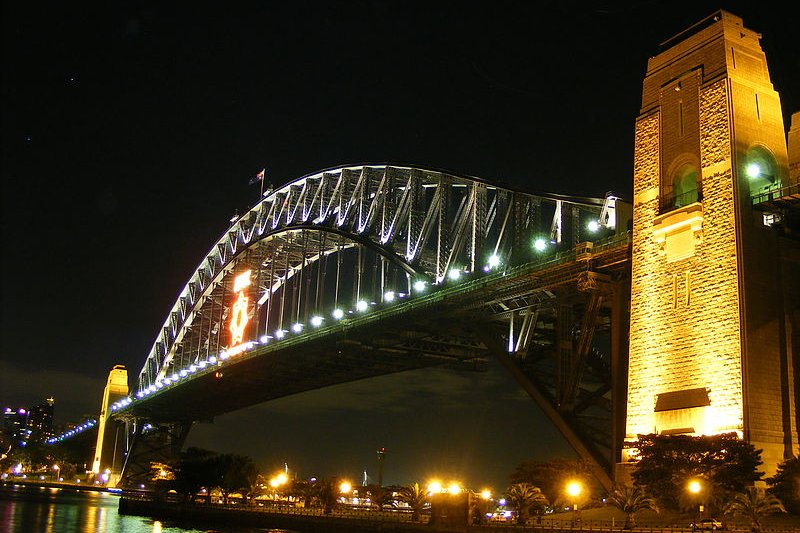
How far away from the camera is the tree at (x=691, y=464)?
25.3 meters

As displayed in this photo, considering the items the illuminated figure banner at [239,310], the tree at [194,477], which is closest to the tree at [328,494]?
the tree at [194,477]

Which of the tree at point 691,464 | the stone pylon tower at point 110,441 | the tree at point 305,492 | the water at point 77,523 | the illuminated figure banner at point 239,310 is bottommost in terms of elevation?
the water at point 77,523

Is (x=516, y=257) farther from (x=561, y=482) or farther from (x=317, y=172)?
(x=317, y=172)

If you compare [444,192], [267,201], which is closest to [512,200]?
[444,192]

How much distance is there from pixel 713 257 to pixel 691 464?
6.52 m

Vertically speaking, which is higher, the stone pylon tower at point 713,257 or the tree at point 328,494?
the stone pylon tower at point 713,257

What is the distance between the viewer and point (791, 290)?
28719 mm

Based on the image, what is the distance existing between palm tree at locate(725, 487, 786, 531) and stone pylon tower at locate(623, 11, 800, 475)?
1.17 metres

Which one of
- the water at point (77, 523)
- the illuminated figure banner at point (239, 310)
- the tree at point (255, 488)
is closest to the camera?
the water at point (77, 523)

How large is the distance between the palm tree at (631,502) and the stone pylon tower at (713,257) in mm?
1833

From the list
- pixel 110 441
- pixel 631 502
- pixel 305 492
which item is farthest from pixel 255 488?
pixel 110 441

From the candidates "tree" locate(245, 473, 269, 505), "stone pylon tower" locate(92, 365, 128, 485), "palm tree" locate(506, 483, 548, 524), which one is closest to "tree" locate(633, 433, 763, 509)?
"palm tree" locate(506, 483, 548, 524)

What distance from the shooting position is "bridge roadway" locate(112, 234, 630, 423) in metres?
37.3

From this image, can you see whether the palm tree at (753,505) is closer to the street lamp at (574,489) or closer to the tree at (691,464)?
the tree at (691,464)
